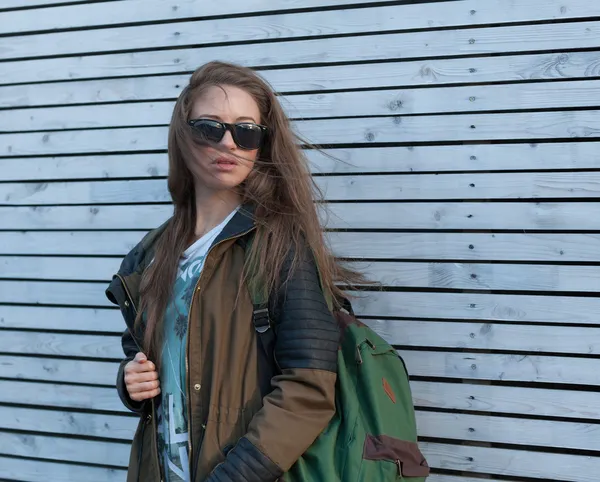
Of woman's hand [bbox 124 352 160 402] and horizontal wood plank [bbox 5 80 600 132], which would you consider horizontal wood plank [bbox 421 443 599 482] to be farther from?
horizontal wood plank [bbox 5 80 600 132]

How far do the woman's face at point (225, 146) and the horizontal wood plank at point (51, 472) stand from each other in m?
1.92

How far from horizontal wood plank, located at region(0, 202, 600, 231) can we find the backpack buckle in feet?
2.77

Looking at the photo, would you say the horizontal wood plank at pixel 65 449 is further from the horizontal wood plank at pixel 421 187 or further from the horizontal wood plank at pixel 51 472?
the horizontal wood plank at pixel 421 187

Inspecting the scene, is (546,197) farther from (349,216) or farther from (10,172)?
(10,172)

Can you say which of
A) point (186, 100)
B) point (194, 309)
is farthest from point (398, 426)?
point (186, 100)

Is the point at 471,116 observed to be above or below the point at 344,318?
above

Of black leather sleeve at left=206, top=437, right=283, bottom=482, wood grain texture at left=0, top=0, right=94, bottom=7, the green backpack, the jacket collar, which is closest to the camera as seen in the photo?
black leather sleeve at left=206, top=437, right=283, bottom=482

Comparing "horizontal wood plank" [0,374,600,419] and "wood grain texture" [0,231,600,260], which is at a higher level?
"wood grain texture" [0,231,600,260]

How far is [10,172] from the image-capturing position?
3527 millimetres

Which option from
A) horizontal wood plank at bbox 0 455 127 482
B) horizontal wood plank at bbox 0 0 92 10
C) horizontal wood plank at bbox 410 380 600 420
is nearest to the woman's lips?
horizontal wood plank at bbox 410 380 600 420

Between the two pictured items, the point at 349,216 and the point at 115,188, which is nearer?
the point at 349,216

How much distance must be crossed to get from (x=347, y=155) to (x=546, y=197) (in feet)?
2.86

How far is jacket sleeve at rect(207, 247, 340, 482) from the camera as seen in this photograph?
180cm

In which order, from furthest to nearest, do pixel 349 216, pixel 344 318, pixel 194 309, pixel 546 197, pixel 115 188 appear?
1. pixel 115 188
2. pixel 349 216
3. pixel 546 197
4. pixel 344 318
5. pixel 194 309
